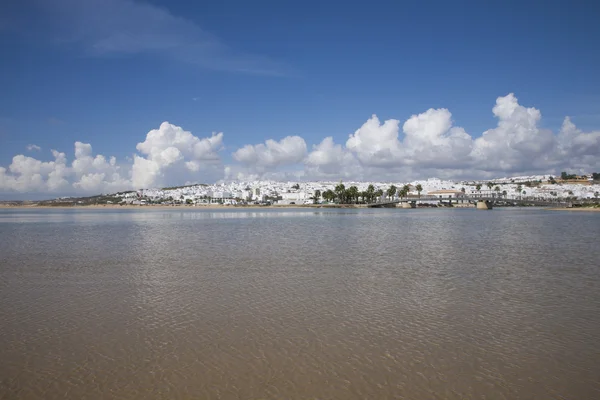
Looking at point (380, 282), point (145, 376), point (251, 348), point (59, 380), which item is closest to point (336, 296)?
point (380, 282)

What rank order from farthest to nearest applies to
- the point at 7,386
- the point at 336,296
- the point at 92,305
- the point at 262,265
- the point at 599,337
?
the point at 262,265 → the point at 336,296 → the point at 92,305 → the point at 599,337 → the point at 7,386

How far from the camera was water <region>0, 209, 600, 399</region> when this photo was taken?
24.1 ft

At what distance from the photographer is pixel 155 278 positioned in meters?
16.9

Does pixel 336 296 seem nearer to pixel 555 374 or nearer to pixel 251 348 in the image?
pixel 251 348

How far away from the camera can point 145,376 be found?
7695mm

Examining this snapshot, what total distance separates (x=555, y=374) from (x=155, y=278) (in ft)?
45.7

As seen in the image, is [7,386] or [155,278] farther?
[155,278]

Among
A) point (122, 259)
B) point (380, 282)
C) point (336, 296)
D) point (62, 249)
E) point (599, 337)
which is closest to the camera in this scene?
point (599, 337)

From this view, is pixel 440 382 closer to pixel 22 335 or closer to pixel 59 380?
pixel 59 380

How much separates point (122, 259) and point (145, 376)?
16.0 metres

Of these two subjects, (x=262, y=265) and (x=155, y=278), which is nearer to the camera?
(x=155, y=278)

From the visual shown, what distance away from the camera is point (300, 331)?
33.3ft

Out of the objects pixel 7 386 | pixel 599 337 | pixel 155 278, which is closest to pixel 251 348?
pixel 7 386

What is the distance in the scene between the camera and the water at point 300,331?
290 inches
